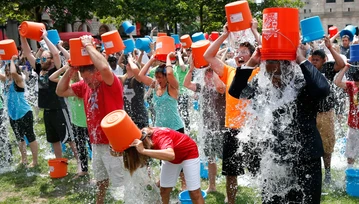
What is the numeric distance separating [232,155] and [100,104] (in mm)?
1513

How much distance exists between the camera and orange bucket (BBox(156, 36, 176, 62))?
551 centimetres

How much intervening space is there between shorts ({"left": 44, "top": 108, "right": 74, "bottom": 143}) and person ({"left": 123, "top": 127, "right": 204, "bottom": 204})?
2.89 meters

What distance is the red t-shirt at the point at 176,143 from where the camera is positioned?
367 centimetres

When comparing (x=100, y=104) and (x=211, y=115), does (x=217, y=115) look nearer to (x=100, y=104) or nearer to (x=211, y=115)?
(x=211, y=115)

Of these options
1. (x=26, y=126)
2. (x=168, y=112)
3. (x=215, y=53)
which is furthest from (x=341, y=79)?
(x=26, y=126)

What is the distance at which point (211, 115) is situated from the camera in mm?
5145

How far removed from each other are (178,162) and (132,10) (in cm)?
1862

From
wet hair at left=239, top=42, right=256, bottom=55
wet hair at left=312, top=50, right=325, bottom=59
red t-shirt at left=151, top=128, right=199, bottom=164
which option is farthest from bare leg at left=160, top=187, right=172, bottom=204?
wet hair at left=312, top=50, right=325, bottom=59

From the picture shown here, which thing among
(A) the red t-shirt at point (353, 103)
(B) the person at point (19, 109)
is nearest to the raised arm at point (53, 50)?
(B) the person at point (19, 109)

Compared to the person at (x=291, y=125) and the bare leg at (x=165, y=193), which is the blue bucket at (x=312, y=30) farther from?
the bare leg at (x=165, y=193)

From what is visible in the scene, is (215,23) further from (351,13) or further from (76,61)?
(351,13)

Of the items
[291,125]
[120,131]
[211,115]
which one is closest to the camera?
[291,125]

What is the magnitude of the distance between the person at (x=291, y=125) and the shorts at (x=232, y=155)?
103 centimetres

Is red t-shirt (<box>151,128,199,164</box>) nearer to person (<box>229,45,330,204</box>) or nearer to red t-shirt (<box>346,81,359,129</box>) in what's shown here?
person (<box>229,45,330,204</box>)
